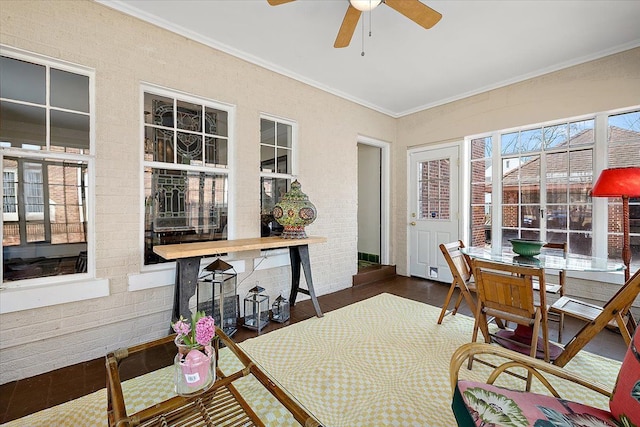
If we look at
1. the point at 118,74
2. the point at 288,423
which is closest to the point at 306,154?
the point at 118,74

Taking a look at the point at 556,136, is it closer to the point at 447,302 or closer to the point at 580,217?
the point at 580,217

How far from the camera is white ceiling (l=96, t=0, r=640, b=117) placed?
2.42 meters

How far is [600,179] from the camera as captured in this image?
2.71 metres

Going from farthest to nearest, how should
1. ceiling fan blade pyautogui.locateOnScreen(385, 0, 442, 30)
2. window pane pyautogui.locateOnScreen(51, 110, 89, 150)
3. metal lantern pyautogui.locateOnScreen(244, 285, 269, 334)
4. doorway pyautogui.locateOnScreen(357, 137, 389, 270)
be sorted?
doorway pyautogui.locateOnScreen(357, 137, 389, 270) < metal lantern pyautogui.locateOnScreen(244, 285, 269, 334) < window pane pyautogui.locateOnScreen(51, 110, 89, 150) < ceiling fan blade pyautogui.locateOnScreen(385, 0, 442, 30)

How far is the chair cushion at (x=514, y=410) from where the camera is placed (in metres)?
1.06

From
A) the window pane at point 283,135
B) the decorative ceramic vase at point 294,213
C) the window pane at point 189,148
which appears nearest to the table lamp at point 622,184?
the decorative ceramic vase at point 294,213

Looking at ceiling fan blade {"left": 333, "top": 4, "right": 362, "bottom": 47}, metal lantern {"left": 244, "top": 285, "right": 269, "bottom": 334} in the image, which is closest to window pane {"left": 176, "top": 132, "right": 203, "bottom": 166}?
metal lantern {"left": 244, "top": 285, "right": 269, "bottom": 334}

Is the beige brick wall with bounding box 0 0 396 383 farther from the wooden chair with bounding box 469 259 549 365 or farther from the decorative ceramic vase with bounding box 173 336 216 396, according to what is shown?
the wooden chair with bounding box 469 259 549 365

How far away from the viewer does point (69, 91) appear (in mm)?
2271

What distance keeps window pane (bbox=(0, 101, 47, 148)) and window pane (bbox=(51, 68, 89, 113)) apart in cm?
14

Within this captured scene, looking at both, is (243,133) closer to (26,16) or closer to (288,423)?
(26,16)

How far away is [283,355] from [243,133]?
2291 millimetres

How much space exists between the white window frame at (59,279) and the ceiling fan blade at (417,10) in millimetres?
2409

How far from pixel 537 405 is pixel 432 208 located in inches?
149
